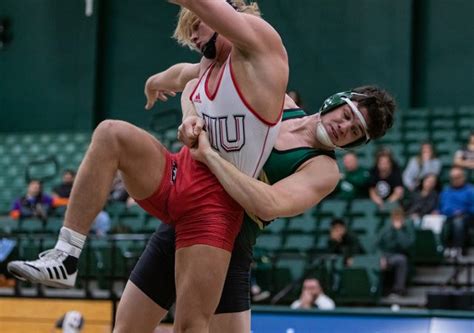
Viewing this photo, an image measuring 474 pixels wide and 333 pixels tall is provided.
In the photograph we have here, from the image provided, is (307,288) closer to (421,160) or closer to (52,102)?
(421,160)

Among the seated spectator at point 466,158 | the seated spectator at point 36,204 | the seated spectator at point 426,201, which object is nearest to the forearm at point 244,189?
the seated spectator at point 426,201

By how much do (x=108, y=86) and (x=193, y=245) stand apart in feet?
45.8

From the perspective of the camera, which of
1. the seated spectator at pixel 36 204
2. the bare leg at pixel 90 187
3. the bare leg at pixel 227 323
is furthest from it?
the seated spectator at pixel 36 204

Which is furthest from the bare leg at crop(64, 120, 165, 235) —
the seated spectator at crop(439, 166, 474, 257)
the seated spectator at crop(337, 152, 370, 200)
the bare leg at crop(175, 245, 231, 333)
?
the seated spectator at crop(337, 152, 370, 200)

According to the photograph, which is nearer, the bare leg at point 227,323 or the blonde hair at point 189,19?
the blonde hair at point 189,19

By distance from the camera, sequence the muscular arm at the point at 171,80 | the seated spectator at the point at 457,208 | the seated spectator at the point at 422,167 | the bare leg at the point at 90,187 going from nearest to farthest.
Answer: the bare leg at the point at 90,187, the muscular arm at the point at 171,80, the seated spectator at the point at 457,208, the seated spectator at the point at 422,167

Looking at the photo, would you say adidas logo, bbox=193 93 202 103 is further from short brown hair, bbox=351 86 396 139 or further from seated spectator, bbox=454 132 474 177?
seated spectator, bbox=454 132 474 177

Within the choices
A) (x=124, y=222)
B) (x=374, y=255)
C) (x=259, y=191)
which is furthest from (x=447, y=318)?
(x=124, y=222)

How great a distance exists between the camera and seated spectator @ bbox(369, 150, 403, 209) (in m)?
11.3

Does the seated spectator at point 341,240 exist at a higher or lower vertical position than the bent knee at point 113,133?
higher

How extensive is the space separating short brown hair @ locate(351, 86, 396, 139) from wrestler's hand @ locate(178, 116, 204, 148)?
2.04 feet

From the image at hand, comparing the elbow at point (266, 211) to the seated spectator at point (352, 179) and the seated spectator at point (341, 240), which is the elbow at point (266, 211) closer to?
the seated spectator at point (341, 240)

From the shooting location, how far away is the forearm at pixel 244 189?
156 inches

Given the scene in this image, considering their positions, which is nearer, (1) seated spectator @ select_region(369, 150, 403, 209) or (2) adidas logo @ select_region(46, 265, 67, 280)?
(2) adidas logo @ select_region(46, 265, 67, 280)
